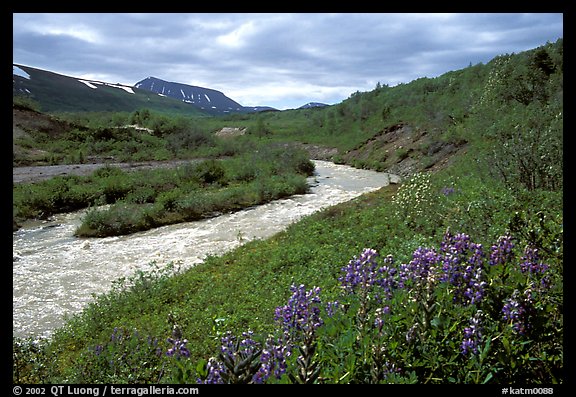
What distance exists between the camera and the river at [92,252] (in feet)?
28.8

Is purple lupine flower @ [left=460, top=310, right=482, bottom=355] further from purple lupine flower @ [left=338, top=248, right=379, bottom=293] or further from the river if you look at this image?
the river

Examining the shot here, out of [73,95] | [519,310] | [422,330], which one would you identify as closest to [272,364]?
[422,330]

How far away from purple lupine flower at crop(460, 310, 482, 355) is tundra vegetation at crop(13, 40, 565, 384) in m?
0.01

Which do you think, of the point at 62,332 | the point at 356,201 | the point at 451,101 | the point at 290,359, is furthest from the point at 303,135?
the point at 290,359

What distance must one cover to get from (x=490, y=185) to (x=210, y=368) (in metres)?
10.3

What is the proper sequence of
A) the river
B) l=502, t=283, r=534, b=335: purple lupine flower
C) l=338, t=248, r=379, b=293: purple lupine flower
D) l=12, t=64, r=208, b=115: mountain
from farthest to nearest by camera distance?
l=12, t=64, r=208, b=115: mountain, the river, l=338, t=248, r=379, b=293: purple lupine flower, l=502, t=283, r=534, b=335: purple lupine flower

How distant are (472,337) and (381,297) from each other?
1.02 metres

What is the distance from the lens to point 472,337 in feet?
8.67

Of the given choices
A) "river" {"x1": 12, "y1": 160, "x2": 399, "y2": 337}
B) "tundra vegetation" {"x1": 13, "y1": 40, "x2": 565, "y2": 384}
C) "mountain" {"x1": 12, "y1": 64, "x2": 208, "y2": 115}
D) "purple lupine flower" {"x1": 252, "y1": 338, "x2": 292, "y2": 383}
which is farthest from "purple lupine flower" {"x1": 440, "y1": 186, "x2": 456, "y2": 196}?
"mountain" {"x1": 12, "y1": 64, "x2": 208, "y2": 115}

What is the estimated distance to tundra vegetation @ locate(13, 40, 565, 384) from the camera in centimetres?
255

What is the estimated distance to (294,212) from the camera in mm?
16891

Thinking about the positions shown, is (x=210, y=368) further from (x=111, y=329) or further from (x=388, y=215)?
(x=388, y=215)

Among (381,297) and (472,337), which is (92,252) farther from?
(472,337)

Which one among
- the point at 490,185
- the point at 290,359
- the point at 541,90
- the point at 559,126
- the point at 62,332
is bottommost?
the point at 62,332
